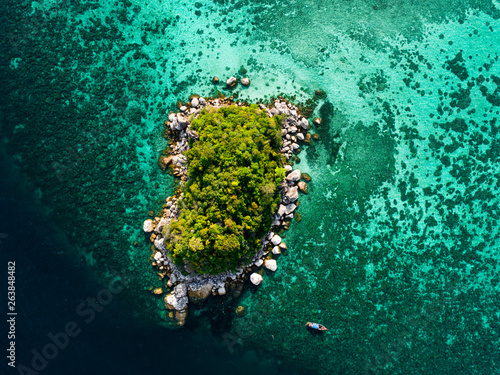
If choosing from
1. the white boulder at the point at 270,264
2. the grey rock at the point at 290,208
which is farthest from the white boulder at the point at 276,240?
the grey rock at the point at 290,208

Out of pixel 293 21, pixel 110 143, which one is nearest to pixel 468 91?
pixel 293 21

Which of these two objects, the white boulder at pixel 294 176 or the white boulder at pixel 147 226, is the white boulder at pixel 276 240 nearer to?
the white boulder at pixel 294 176

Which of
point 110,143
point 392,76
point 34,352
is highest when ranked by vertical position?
point 392,76

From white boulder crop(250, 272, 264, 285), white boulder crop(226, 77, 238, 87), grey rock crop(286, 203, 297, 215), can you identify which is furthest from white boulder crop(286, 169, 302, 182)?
white boulder crop(226, 77, 238, 87)

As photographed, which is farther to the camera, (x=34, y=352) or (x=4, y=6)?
(x=4, y=6)

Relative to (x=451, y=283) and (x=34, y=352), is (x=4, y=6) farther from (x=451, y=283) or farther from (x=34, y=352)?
(x=451, y=283)

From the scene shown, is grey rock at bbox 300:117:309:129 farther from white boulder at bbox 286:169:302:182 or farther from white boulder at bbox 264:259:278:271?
white boulder at bbox 264:259:278:271

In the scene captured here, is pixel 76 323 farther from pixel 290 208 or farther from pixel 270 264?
pixel 290 208
